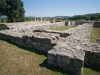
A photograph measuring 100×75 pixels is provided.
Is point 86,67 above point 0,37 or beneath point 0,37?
beneath

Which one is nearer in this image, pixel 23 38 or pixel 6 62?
pixel 6 62

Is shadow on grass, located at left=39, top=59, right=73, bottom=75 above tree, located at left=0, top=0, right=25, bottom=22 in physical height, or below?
below

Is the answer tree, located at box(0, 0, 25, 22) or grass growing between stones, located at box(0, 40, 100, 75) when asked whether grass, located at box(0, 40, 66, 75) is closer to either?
grass growing between stones, located at box(0, 40, 100, 75)

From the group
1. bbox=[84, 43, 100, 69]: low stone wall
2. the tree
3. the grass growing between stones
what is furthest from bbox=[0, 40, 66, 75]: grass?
the tree

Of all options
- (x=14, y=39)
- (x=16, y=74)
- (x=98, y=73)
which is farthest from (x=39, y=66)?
(x=14, y=39)

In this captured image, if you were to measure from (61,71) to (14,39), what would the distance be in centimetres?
501

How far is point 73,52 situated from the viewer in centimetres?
403

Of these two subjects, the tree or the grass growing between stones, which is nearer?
the grass growing between stones

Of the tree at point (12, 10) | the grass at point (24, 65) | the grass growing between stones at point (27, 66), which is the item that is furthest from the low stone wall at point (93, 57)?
the tree at point (12, 10)

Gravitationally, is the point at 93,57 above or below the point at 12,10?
below

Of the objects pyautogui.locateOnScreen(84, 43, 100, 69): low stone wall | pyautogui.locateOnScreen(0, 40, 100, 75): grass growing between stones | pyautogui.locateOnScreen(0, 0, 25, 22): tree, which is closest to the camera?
pyautogui.locateOnScreen(0, 40, 100, 75): grass growing between stones

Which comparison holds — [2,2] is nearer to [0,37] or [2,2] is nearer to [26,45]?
[0,37]

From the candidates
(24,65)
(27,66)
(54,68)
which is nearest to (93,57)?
(54,68)

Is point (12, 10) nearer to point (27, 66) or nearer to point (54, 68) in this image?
point (27, 66)
